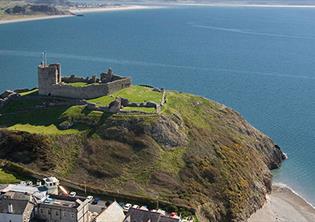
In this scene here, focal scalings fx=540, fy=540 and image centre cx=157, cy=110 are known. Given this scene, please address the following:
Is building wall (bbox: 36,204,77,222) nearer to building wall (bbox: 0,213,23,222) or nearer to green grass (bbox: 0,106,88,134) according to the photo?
building wall (bbox: 0,213,23,222)

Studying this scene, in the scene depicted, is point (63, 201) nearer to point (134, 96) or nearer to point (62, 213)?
point (62, 213)

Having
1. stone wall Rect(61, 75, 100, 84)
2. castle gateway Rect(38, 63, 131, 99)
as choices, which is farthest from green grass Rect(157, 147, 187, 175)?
stone wall Rect(61, 75, 100, 84)

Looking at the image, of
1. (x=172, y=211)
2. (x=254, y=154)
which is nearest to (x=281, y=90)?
(x=254, y=154)

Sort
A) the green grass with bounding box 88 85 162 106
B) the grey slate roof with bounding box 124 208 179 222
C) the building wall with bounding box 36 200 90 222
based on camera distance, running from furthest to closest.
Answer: the green grass with bounding box 88 85 162 106 < the grey slate roof with bounding box 124 208 179 222 < the building wall with bounding box 36 200 90 222

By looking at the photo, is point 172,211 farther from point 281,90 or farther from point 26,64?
point 26,64

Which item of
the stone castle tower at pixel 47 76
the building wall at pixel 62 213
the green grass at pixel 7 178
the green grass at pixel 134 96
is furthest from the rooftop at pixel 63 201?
the stone castle tower at pixel 47 76

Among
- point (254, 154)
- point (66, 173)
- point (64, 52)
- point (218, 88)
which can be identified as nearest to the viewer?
point (66, 173)
